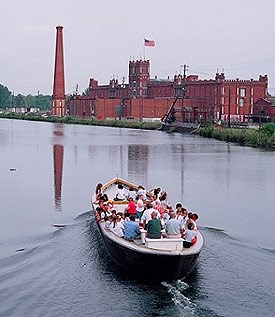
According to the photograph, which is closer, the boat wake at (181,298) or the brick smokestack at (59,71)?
the boat wake at (181,298)

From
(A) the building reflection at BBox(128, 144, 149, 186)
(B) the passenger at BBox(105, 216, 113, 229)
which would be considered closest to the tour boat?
(B) the passenger at BBox(105, 216, 113, 229)

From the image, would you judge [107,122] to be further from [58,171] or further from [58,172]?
[58,172]

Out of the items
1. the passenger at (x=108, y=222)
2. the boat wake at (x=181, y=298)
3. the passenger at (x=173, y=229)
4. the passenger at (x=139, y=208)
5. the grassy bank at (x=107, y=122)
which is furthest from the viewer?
the grassy bank at (x=107, y=122)

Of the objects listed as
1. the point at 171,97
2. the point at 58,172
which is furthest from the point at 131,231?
the point at 171,97

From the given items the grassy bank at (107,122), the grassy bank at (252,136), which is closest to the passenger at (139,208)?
the grassy bank at (252,136)

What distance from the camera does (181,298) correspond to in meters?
13.8

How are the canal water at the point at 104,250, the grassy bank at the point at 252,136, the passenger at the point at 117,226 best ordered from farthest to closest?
1. the grassy bank at the point at 252,136
2. the passenger at the point at 117,226
3. the canal water at the point at 104,250

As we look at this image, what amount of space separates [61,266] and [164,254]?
11.8 feet

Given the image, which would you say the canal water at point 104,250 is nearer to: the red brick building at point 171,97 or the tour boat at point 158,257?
the tour boat at point 158,257

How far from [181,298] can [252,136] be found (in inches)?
1854

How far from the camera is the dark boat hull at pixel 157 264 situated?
14305 millimetres

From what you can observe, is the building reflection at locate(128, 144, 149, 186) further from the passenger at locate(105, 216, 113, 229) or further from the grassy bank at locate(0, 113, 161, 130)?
the grassy bank at locate(0, 113, 161, 130)

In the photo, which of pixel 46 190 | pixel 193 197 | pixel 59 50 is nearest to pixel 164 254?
pixel 193 197

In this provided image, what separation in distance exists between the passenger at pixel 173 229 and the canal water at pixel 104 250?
1.05 m
